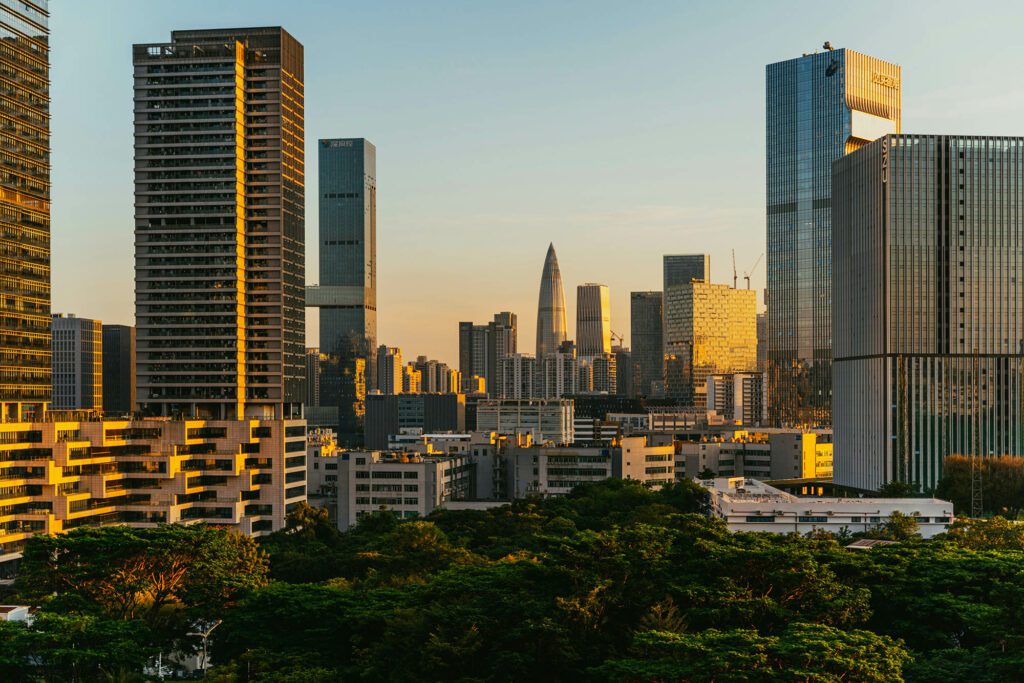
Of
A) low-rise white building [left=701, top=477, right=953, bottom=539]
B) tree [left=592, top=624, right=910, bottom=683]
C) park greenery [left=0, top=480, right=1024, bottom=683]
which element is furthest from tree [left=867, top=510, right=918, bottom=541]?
tree [left=592, top=624, right=910, bottom=683]

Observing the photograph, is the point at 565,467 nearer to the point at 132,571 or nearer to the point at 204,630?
the point at 132,571

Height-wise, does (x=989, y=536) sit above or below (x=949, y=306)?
below

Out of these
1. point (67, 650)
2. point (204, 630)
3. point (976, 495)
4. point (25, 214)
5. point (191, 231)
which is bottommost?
point (976, 495)

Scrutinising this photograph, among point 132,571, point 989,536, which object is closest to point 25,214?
point 132,571

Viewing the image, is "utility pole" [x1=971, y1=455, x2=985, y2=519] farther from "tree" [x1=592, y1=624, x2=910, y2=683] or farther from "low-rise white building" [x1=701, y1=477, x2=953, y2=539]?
"tree" [x1=592, y1=624, x2=910, y2=683]

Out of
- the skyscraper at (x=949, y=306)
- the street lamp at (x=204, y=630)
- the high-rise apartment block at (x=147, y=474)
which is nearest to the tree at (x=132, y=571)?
the street lamp at (x=204, y=630)
